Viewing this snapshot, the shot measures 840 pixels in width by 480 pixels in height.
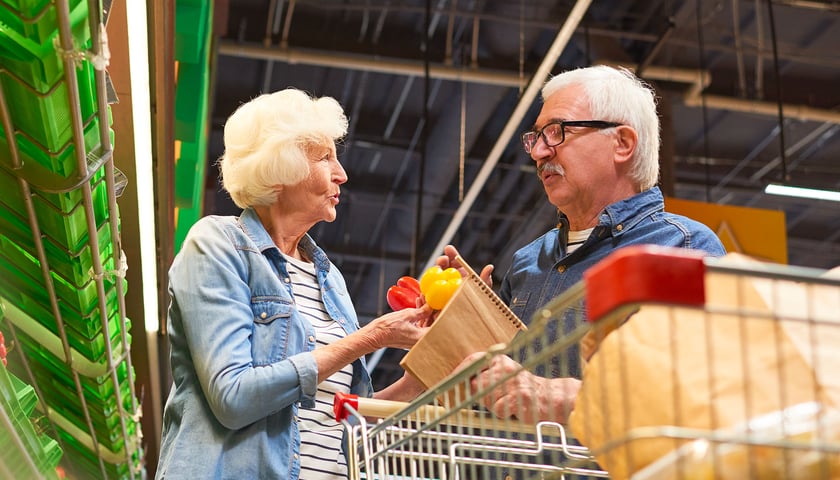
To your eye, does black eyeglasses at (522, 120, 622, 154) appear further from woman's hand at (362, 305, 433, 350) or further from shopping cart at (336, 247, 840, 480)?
shopping cart at (336, 247, 840, 480)

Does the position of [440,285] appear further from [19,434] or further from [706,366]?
[19,434]

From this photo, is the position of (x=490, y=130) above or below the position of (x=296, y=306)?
above

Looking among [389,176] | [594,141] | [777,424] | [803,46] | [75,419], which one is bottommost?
[75,419]

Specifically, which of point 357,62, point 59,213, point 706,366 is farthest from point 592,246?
point 357,62

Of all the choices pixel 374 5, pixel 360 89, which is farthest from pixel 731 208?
pixel 360 89

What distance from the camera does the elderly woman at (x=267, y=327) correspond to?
2.47m

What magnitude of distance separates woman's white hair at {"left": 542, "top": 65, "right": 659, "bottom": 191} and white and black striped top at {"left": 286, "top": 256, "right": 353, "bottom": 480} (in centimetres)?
90

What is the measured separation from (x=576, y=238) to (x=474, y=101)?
26.8 ft

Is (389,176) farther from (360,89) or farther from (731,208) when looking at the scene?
(731,208)

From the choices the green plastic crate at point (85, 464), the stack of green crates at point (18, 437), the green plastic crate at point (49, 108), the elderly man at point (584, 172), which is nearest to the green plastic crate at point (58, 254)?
the stack of green crates at point (18, 437)

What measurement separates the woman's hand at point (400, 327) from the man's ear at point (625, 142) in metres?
→ 0.74

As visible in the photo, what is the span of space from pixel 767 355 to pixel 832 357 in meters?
0.08

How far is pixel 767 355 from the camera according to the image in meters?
1.39

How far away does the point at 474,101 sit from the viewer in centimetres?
1103
